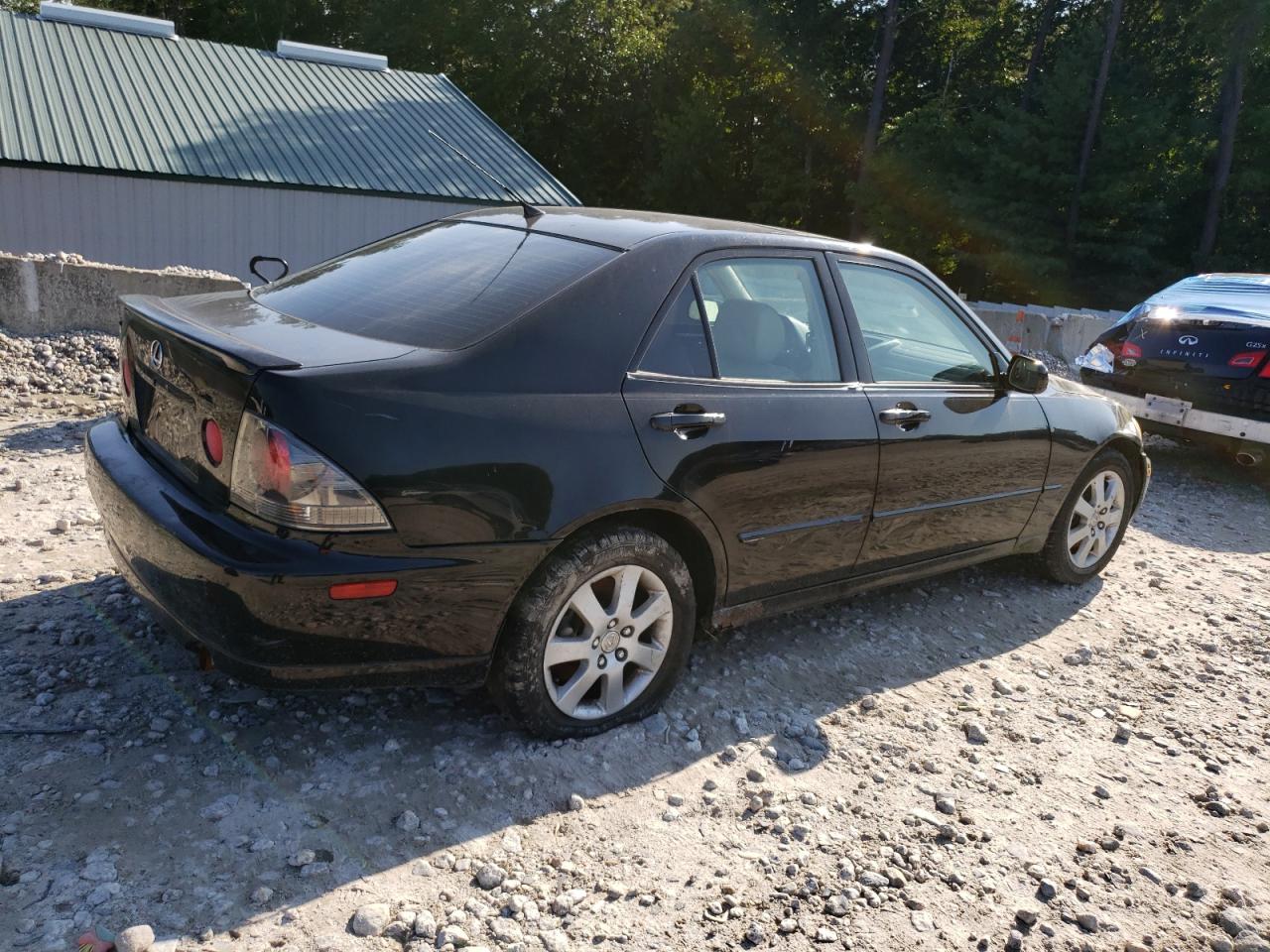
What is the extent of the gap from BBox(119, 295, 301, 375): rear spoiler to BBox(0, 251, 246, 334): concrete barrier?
16.0 feet

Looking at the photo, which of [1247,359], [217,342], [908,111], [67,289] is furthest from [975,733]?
[908,111]

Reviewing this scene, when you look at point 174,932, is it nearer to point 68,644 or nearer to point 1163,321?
point 68,644

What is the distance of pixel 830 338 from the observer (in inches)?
158

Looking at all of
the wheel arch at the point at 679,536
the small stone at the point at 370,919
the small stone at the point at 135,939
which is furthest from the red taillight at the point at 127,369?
the small stone at the point at 370,919

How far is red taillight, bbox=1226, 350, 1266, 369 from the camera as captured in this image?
7.66m

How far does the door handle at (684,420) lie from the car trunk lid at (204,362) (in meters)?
0.82

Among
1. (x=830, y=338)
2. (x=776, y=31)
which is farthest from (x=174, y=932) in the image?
(x=776, y=31)

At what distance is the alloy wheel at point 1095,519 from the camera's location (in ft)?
17.5

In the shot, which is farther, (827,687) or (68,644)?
(827,687)

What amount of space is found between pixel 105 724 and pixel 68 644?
0.60m

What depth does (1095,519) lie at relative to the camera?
5.43m

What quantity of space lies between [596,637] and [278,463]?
116 centimetres

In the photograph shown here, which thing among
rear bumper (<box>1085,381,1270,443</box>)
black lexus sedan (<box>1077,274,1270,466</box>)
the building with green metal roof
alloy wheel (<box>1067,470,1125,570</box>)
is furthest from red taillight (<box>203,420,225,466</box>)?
the building with green metal roof

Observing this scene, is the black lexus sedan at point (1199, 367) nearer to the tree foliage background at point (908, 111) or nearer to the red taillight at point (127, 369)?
the red taillight at point (127, 369)
